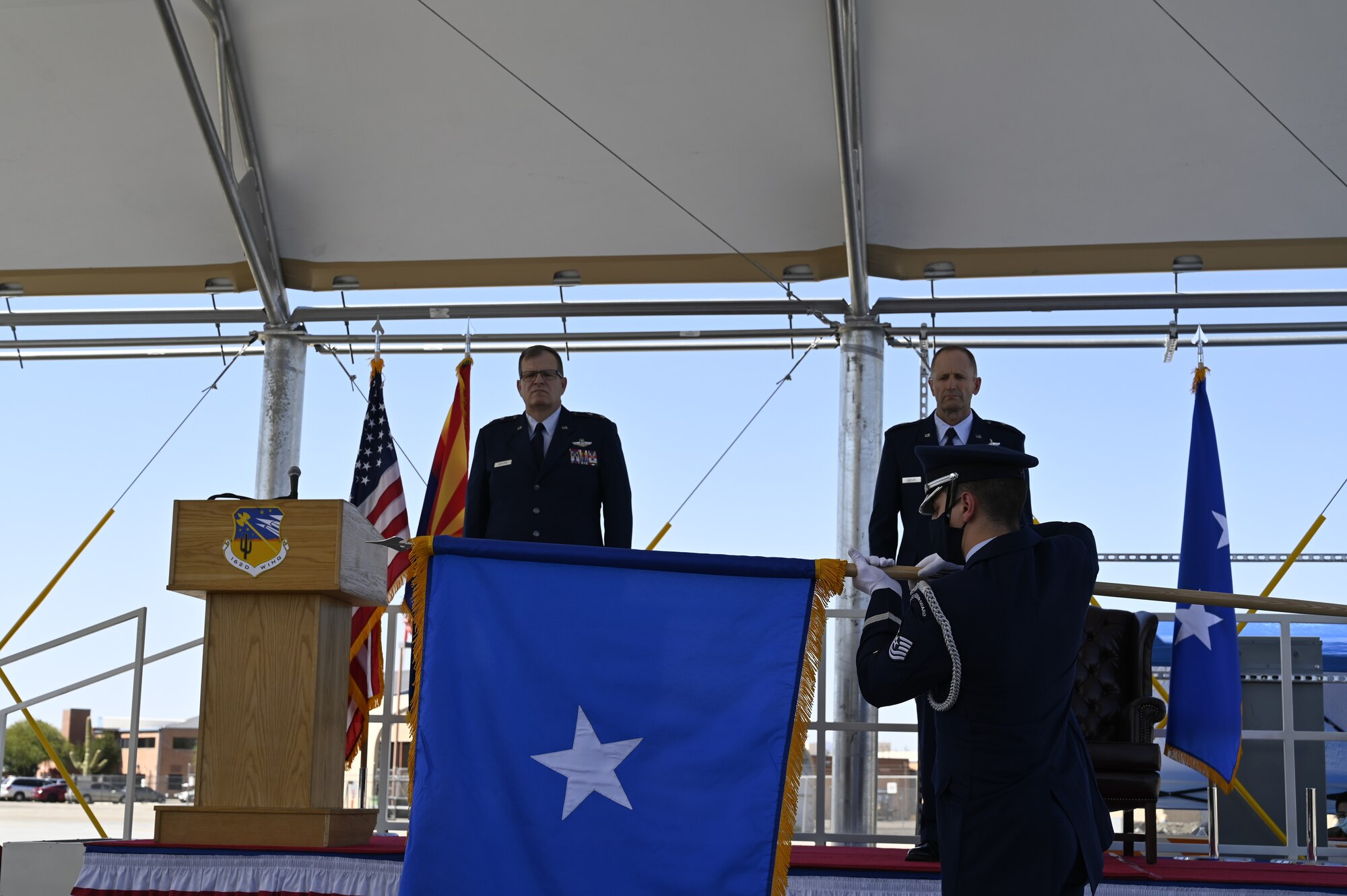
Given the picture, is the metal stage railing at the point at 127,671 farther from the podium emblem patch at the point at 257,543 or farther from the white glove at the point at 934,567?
the white glove at the point at 934,567

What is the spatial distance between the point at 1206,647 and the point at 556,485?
8.71 feet

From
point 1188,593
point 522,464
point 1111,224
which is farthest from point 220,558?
point 1111,224

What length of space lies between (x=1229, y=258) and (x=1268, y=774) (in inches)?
93.3

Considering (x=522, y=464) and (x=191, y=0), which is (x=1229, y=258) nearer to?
(x=522, y=464)

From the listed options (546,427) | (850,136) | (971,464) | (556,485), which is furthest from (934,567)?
(850,136)

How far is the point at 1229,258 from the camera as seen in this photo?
6129mm

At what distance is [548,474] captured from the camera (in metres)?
4.49

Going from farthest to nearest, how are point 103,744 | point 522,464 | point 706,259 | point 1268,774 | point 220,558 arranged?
point 103,744 → point 706,259 → point 1268,774 → point 522,464 → point 220,558

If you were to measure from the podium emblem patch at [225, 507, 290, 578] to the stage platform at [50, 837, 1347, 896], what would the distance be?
823 mm

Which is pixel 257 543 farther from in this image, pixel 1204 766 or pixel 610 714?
pixel 1204 766

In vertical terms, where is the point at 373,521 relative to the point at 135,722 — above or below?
above

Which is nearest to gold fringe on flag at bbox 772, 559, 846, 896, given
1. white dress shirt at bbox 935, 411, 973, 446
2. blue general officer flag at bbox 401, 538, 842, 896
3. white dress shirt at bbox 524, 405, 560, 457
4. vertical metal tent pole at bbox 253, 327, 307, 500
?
blue general officer flag at bbox 401, 538, 842, 896

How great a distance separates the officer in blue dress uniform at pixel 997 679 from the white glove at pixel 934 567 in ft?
0.74

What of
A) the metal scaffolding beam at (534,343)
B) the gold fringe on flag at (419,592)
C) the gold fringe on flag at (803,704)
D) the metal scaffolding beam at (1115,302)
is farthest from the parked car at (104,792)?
the gold fringe on flag at (803,704)
